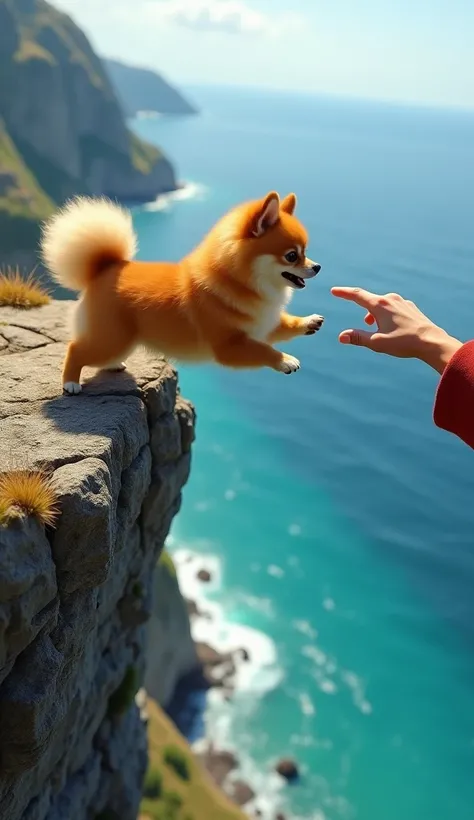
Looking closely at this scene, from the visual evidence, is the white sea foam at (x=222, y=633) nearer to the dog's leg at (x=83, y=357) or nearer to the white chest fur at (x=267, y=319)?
the dog's leg at (x=83, y=357)

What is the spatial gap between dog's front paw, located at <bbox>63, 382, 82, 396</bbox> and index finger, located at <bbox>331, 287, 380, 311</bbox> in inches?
173

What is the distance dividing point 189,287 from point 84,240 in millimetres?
1846

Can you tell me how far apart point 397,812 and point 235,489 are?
90.2 ft

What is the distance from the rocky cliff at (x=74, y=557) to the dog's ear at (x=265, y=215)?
3.02 metres

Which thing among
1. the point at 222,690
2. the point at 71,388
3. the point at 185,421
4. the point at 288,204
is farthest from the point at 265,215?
the point at 222,690

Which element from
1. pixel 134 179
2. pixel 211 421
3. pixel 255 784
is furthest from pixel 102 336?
pixel 134 179

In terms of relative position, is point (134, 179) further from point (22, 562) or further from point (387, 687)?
point (22, 562)

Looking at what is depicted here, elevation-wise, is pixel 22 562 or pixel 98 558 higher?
pixel 22 562

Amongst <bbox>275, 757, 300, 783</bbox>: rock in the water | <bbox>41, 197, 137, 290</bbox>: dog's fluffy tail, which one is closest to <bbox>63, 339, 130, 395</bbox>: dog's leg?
<bbox>41, 197, 137, 290</bbox>: dog's fluffy tail

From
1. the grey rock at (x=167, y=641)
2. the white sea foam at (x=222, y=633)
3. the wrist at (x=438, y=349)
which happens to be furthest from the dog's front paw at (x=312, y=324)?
the white sea foam at (x=222, y=633)

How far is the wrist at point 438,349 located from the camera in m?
5.37

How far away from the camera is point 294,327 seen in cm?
901

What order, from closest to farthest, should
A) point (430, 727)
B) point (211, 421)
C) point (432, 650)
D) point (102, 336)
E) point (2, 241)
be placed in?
point (102, 336) → point (430, 727) → point (432, 650) → point (211, 421) → point (2, 241)

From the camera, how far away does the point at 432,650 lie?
44781 mm
